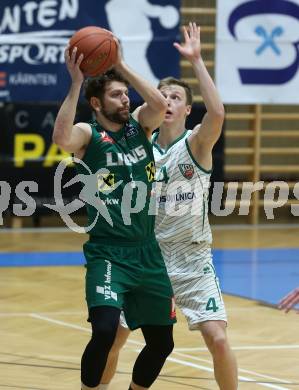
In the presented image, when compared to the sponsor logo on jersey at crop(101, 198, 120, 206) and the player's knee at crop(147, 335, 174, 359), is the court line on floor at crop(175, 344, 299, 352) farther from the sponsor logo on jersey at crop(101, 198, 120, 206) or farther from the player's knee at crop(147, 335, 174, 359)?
the sponsor logo on jersey at crop(101, 198, 120, 206)

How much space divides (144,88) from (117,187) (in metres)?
0.52

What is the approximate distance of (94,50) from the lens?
15.3 feet

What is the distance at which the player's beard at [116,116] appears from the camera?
483 cm

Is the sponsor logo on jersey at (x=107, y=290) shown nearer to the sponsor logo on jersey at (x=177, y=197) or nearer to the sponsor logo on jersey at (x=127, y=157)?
the sponsor logo on jersey at (x=127, y=157)

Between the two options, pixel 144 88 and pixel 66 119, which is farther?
pixel 144 88

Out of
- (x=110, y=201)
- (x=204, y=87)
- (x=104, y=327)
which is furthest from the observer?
(x=204, y=87)

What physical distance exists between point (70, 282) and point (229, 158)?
24.9 feet

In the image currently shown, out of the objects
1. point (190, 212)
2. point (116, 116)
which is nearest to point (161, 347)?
point (190, 212)

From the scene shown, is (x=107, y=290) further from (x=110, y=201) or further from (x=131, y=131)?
(x=131, y=131)

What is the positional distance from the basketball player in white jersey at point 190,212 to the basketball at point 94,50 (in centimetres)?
45

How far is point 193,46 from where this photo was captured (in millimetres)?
4949

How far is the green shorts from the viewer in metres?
4.67

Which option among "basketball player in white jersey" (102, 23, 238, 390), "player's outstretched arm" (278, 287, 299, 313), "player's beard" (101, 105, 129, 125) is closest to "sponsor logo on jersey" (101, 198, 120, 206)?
"player's beard" (101, 105, 129, 125)

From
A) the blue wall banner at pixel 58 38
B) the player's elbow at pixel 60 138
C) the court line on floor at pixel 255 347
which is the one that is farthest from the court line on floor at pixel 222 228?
the player's elbow at pixel 60 138
